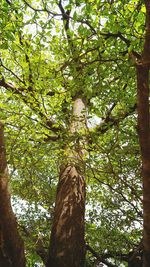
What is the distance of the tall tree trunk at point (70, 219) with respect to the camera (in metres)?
3.89

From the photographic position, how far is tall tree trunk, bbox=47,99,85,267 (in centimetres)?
389

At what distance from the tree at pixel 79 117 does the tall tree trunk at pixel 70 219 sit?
15 millimetres

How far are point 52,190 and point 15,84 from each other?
2.95 meters

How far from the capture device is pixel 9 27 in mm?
3617

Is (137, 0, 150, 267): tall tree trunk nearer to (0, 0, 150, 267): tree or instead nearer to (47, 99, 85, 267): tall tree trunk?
(0, 0, 150, 267): tree

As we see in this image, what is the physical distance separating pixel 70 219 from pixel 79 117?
1.66 metres

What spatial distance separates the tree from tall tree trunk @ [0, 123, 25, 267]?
970mm

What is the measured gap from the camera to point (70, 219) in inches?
171

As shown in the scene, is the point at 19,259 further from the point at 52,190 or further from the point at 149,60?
the point at 52,190

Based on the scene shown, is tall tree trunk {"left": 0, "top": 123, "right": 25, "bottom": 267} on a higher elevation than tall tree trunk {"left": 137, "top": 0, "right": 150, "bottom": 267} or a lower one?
lower

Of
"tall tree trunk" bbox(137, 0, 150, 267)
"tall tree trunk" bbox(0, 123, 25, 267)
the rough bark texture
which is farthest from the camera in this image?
the rough bark texture

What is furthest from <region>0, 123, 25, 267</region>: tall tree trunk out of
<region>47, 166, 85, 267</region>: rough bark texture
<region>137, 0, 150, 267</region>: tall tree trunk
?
<region>137, 0, 150, 267</region>: tall tree trunk

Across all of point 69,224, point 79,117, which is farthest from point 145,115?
point 69,224

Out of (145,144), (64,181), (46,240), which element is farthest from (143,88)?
(46,240)
